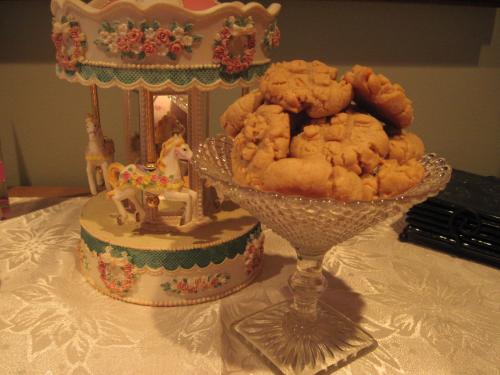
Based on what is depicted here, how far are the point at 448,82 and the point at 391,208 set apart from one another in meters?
0.84

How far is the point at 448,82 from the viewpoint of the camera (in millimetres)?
1150

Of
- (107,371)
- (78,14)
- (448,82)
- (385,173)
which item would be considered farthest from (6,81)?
(448,82)

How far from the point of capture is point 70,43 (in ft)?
2.13

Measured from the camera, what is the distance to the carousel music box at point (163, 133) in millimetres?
604

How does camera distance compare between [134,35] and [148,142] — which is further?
[148,142]

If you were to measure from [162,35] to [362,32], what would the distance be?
62 centimetres

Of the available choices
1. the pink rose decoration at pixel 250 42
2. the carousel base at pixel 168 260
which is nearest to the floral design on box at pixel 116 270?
the carousel base at pixel 168 260

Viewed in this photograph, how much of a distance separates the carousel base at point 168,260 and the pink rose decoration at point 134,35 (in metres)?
0.28

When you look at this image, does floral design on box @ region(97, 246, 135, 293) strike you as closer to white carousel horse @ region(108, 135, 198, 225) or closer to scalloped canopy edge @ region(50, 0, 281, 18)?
white carousel horse @ region(108, 135, 198, 225)

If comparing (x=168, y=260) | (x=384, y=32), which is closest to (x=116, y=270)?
(x=168, y=260)

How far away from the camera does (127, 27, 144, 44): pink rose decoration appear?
1.94ft

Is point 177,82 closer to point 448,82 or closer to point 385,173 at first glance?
point 385,173

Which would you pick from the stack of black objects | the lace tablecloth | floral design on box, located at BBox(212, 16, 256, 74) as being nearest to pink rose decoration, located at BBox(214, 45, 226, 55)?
floral design on box, located at BBox(212, 16, 256, 74)

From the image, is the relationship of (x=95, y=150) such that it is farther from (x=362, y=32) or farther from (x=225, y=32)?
(x=362, y=32)
